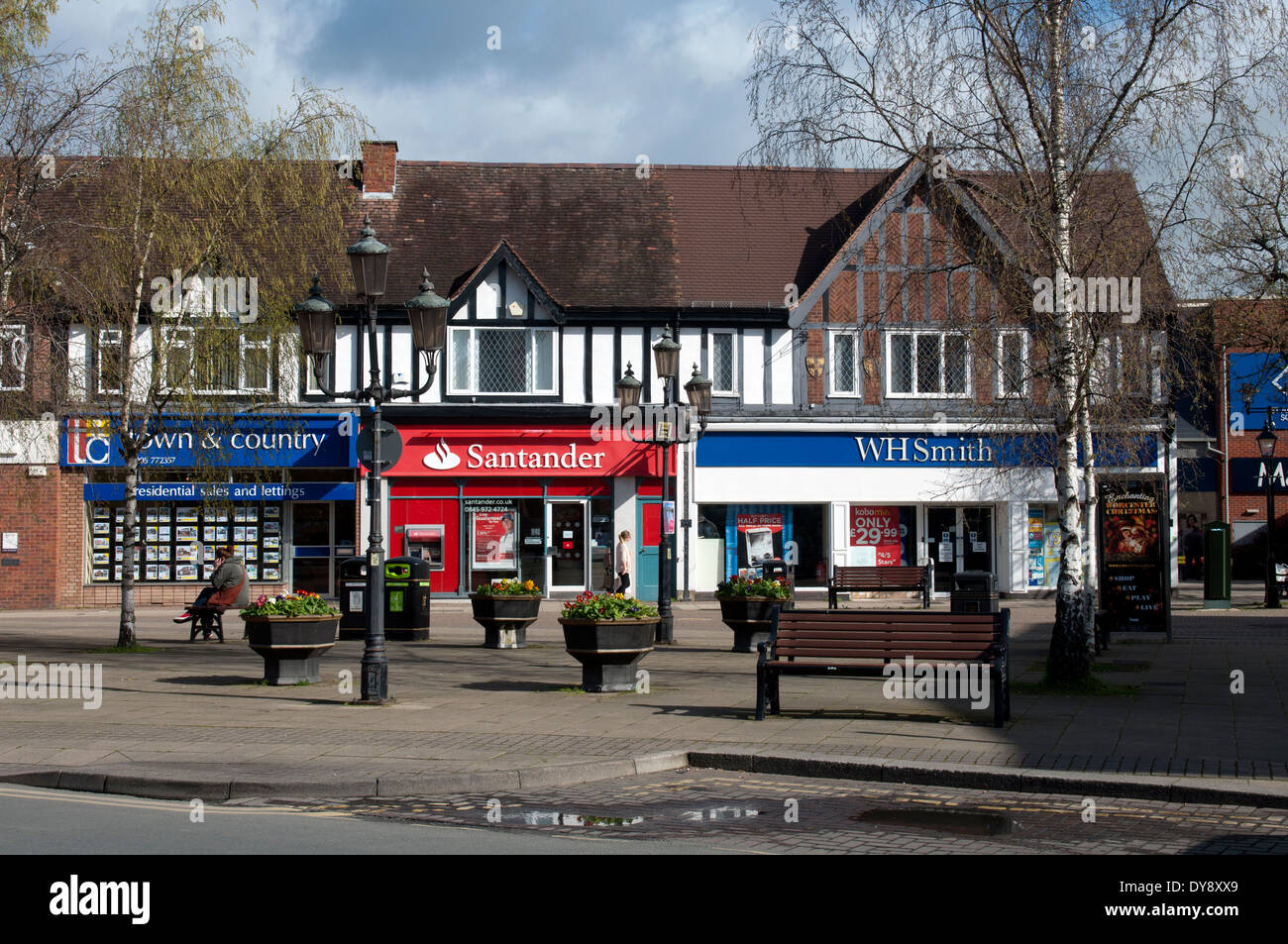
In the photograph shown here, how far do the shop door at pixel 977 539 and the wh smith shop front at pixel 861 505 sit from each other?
0.09 ft

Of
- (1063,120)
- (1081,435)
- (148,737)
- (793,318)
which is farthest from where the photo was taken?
(793,318)

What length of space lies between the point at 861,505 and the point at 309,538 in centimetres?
1429

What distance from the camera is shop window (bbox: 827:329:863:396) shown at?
3269 cm

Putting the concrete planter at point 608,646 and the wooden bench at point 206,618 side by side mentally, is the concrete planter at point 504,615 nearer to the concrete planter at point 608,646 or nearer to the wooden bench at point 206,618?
the wooden bench at point 206,618

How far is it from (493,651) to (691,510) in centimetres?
1365

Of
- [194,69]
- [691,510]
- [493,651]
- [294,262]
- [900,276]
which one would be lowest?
[493,651]

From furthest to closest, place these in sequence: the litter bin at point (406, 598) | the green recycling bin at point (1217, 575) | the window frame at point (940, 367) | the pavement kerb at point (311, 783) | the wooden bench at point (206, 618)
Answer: the green recycling bin at point (1217, 575) → the litter bin at point (406, 598) → the wooden bench at point (206, 618) → the window frame at point (940, 367) → the pavement kerb at point (311, 783)

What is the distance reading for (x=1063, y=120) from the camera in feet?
45.0

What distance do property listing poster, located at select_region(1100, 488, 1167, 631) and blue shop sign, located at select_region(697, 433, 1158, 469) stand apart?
12.6 m

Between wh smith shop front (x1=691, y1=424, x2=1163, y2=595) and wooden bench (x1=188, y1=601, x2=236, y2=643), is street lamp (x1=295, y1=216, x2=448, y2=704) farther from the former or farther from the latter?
wh smith shop front (x1=691, y1=424, x2=1163, y2=595)

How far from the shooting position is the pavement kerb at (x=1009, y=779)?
8.63 metres

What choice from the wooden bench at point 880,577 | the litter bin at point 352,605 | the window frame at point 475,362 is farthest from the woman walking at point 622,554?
the litter bin at point 352,605

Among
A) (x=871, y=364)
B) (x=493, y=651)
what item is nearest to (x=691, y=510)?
(x=493, y=651)
